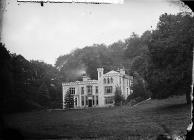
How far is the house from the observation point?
7660mm

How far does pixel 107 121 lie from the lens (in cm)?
752

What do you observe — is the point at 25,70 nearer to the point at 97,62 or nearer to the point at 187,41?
the point at 97,62

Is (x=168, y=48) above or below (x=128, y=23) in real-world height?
below

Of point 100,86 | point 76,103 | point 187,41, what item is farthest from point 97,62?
point 187,41

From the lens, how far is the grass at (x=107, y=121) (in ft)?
23.7

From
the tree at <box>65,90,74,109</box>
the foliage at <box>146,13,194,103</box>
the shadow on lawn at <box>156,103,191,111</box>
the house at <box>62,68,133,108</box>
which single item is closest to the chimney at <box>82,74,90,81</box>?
the house at <box>62,68,133,108</box>

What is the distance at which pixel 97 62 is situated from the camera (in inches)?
304

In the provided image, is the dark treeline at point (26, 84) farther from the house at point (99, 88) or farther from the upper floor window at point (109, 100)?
the upper floor window at point (109, 100)

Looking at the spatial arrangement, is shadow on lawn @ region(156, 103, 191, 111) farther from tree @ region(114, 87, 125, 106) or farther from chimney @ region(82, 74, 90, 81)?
chimney @ region(82, 74, 90, 81)

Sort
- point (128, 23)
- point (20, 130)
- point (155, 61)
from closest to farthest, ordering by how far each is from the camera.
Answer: point (20, 130)
point (128, 23)
point (155, 61)

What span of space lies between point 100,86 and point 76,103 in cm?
74

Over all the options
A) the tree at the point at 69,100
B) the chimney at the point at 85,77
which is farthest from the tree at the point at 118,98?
the tree at the point at 69,100

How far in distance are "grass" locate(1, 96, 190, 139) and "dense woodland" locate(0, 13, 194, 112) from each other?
274mm

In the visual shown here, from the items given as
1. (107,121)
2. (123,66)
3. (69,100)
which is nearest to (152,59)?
(123,66)
